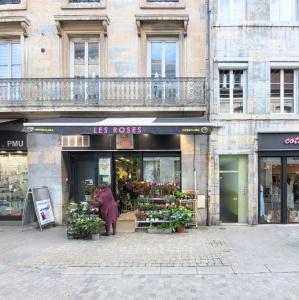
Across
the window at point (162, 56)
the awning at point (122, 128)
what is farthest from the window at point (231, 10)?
the awning at point (122, 128)

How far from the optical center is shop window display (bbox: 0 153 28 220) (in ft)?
41.2

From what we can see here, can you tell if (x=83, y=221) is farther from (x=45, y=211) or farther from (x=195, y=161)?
(x=195, y=161)

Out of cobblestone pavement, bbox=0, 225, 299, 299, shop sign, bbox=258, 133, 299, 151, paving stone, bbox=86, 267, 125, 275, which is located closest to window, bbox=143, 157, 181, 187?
cobblestone pavement, bbox=0, 225, 299, 299

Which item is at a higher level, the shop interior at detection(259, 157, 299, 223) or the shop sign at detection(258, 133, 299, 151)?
the shop sign at detection(258, 133, 299, 151)

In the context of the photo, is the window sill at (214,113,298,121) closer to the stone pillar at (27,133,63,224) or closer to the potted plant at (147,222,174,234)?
the potted plant at (147,222,174,234)

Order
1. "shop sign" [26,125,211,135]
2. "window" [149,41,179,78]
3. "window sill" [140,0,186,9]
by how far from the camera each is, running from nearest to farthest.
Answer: "shop sign" [26,125,211,135] → "window sill" [140,0,186,9] → "window" [149,41,179,78]

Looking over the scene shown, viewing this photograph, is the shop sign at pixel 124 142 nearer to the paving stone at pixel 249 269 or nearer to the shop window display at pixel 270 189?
the shop window display at pixel 270 189

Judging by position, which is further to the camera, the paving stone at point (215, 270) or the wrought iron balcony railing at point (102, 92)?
the wrought iron balcony railing at point (102, 92)

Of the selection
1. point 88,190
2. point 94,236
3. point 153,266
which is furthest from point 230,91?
point 153,266

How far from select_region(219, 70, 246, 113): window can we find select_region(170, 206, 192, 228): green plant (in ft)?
12.4

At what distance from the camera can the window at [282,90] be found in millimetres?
12055

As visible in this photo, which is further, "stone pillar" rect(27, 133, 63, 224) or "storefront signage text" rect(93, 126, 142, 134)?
"stone pillar" rect(27, 133, 63, 224)

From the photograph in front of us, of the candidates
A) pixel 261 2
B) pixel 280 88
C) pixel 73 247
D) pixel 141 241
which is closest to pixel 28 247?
pixel 73 247

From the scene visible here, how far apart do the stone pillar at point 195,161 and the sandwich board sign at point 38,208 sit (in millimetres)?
4528
